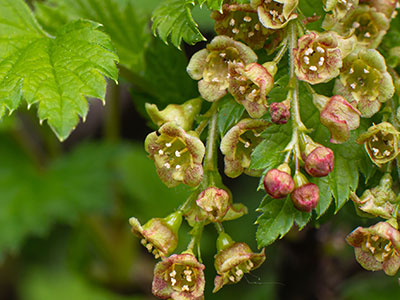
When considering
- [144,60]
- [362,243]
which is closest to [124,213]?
[144,60]

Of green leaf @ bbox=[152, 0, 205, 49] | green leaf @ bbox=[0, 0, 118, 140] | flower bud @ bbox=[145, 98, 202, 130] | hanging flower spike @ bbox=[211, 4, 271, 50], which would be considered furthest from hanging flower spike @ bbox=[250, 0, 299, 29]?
green leaf @ bbox=[0, 0, 118, 140]

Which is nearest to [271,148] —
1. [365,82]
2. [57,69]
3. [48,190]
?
[365,82]

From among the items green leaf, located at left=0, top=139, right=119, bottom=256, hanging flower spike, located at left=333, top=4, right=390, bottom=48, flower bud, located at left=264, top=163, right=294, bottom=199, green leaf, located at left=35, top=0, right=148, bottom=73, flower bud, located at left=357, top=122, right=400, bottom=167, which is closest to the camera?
flower bud, located at left=264, top=163, right=294, bottom=199

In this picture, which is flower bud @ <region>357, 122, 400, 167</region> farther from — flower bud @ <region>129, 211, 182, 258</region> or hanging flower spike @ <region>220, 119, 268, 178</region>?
flower bud @ <region>129, 211, 182, 258</region>

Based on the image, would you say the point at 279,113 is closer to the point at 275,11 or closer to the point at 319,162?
the point at 319,162

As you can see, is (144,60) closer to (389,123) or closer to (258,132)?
(258,132)
